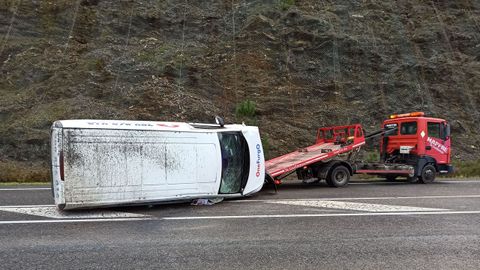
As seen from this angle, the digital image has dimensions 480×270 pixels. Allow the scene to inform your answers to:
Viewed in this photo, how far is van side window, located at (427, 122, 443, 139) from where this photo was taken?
15.4 meters

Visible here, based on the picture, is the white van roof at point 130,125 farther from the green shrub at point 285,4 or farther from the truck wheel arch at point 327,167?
the green shrub at point 285,4

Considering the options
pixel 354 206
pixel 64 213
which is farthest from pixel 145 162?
pixel 354 206

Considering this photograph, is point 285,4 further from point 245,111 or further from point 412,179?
point 412,179

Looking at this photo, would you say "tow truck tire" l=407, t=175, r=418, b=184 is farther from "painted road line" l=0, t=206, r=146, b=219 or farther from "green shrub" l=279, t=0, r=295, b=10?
"green shrub" l=279, t=0, r=295, b=10

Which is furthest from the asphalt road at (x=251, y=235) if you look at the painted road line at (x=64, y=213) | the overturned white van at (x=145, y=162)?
→ the overturned white van at (x=145, y=162)

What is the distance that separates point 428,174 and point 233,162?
8.25m

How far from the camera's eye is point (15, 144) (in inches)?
768

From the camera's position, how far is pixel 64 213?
884 centimetres

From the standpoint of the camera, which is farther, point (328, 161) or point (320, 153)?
point (328, 161)

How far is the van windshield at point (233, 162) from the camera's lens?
1021cm

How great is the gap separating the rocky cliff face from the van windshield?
10527 mm

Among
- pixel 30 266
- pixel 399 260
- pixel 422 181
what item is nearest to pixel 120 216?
pixel 30 266

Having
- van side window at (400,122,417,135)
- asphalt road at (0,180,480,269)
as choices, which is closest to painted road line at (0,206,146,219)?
asphalt road at (0,180,480,269)

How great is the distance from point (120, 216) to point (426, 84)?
24022 mm
